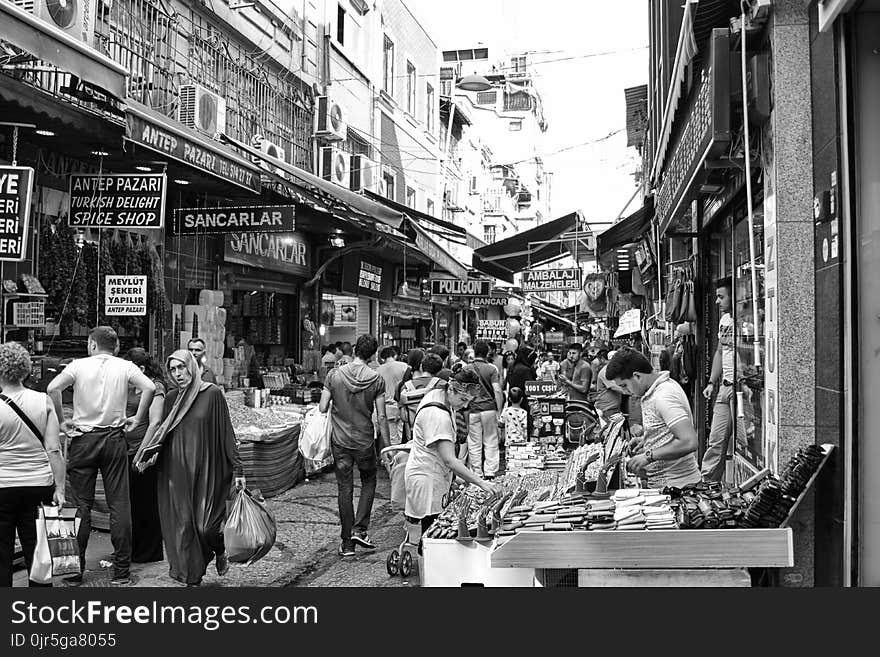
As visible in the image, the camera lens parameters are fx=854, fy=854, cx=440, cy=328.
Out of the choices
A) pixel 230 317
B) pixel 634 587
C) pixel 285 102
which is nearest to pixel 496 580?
pixel 634 587

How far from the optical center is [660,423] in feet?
18.5

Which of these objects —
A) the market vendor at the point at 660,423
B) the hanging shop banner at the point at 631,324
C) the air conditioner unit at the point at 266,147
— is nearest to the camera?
the market vendor at the point at 660,423

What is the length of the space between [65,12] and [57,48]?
2.76 metres

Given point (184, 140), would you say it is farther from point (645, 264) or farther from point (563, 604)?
point (645, 264)

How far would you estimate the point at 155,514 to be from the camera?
7508 millimetres

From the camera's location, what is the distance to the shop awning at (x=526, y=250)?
16641 mm

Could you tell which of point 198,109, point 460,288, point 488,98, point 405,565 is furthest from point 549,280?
point 488,98

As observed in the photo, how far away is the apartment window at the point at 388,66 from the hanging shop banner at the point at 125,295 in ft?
51.4

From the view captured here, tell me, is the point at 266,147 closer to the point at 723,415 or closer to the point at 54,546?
the point at 723,415

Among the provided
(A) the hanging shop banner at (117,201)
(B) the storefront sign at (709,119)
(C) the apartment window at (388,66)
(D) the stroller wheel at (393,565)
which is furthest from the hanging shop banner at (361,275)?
(B) the storefront sign at (709,119)

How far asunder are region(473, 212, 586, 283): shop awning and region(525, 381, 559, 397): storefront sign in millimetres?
3240

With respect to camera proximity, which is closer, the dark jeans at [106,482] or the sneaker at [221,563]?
the sneaker at [221,563]

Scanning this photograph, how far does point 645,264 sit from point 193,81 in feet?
27.5

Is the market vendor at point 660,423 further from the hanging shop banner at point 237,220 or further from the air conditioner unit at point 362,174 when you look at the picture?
the air conditioner unit at point 362,174
